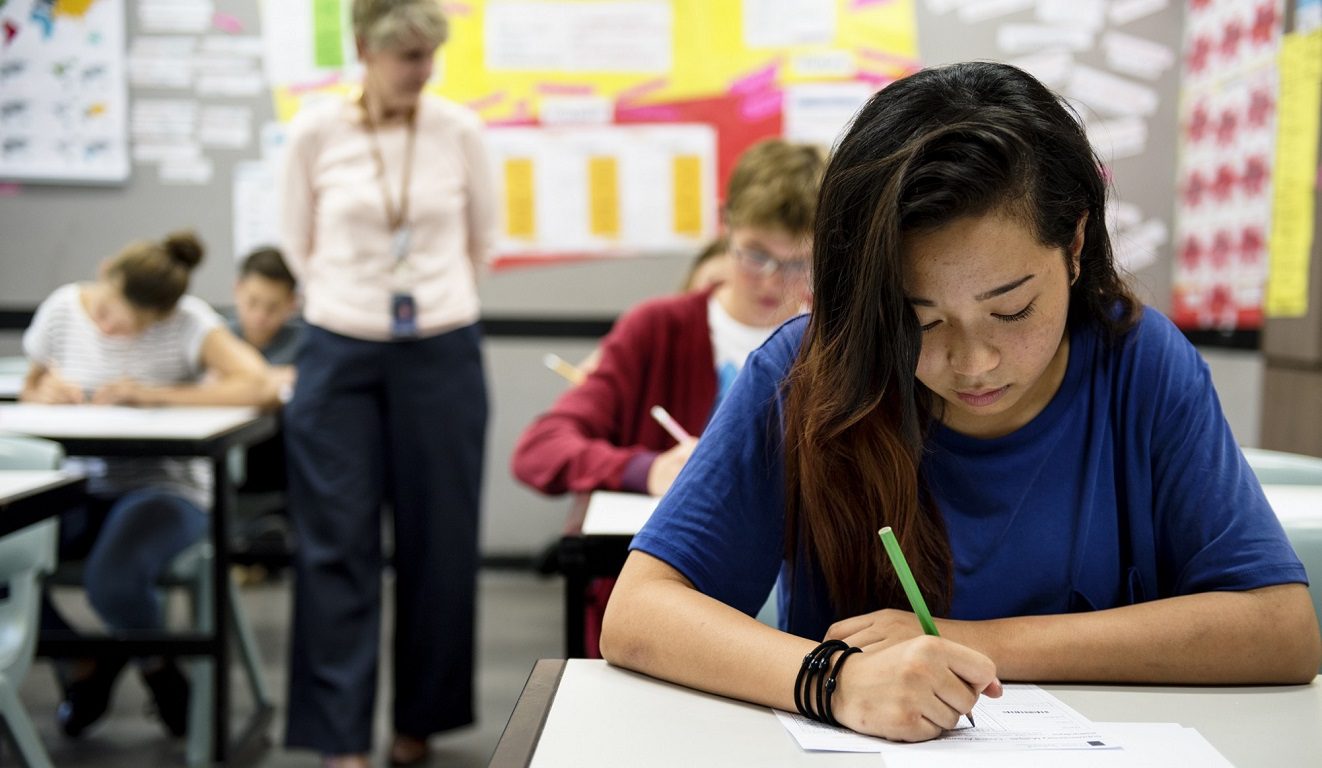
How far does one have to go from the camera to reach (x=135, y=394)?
2.90 metres

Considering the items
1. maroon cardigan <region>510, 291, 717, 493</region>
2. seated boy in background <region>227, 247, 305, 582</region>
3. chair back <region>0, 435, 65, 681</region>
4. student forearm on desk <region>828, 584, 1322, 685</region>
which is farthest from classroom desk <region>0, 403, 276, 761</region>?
student forearm on desk <region>828, 584, 1322, 685</region>

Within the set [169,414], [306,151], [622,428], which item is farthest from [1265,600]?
[169,414]

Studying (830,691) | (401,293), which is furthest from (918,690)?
(401,293)

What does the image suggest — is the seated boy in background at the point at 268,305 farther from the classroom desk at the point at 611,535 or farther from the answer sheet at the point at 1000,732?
the answer sheet at the point at 1000,732

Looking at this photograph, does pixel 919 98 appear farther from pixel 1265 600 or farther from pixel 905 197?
pixel 1265 600

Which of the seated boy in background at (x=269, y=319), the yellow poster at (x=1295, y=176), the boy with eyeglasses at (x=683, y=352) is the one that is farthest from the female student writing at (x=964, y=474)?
the seated boy in background at (x=269, y=319)

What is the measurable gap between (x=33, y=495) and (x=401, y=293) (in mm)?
1010

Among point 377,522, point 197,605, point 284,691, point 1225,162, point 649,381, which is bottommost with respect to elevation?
point 284,691

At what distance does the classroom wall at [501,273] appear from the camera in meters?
4.23

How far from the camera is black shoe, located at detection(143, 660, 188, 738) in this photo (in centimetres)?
279

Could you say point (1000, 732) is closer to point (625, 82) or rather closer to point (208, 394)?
point (208, 394)

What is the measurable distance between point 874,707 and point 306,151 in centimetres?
206

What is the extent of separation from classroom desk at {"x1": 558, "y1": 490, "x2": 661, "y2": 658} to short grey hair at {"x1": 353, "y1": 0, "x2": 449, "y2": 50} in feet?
3.75

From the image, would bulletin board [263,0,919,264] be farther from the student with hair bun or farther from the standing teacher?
the standing teacher
